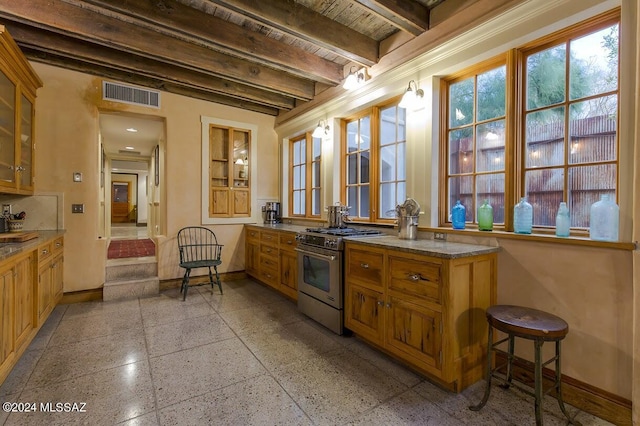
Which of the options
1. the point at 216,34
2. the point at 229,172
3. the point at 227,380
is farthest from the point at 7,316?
the point at 229,172

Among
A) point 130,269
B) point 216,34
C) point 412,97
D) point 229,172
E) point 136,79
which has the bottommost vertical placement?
point 130,269

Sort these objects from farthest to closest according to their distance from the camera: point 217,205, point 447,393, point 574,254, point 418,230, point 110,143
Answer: point 110,143 → point 217,205 → point 418,230 → point 447,393 → point 574,254

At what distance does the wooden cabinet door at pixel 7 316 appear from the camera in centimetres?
187

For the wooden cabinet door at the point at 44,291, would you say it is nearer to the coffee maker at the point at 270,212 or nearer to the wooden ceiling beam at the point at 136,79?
the wooden ceiling beam at the point at 136,79

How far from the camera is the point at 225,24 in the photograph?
282 centimetres

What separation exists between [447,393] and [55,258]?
3.93 meters

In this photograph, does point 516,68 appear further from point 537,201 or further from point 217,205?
point 217,205

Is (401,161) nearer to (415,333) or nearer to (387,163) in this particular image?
(387,163)

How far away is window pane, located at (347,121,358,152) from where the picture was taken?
3.71 metres

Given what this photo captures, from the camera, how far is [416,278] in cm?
207

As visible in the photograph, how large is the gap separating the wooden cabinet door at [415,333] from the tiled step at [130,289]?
3.26 meters

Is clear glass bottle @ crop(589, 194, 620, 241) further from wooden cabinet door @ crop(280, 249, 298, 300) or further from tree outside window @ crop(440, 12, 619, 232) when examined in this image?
wooden cabinet door @ crop(280, 249, 298, 300)

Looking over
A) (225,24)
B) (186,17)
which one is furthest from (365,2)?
(186,17)

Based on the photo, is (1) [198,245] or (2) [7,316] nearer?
(2) [7,316]
